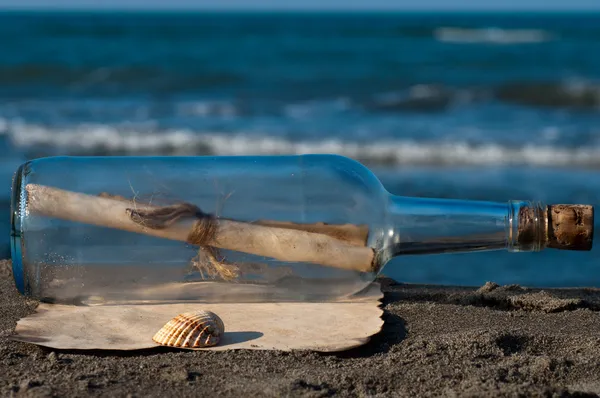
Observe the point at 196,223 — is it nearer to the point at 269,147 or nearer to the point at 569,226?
the point at 569,226

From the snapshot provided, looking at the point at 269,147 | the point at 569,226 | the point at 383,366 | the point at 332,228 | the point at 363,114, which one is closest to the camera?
the point at 383,366

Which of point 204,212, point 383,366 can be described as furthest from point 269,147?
point 383,366

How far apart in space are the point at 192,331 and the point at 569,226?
1022mm

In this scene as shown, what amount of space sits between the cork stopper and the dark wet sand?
0.94ft

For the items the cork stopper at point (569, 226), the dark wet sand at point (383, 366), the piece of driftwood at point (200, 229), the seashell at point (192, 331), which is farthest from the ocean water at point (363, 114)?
the seashell at point (192, 331)

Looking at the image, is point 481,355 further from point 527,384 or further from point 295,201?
point 295,201

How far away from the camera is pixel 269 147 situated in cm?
854

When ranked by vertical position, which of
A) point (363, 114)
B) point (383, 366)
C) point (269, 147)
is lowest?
point (383, 366)

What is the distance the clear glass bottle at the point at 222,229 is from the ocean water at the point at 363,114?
5.66ft

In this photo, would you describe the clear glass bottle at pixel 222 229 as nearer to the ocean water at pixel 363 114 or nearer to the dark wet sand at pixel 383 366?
the dark wet sand at pixel 383 366

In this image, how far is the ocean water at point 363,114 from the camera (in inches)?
244

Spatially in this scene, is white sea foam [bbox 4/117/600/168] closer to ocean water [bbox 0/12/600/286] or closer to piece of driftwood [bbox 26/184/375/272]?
ocean water [bbox 0/12/600/286]

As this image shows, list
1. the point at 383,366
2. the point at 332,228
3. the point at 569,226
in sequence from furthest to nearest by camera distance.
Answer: the point at 332,228 < the point at 569,226 < the point at 383,366

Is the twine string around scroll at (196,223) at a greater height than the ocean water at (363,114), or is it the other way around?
the ocean water at (363,114)
